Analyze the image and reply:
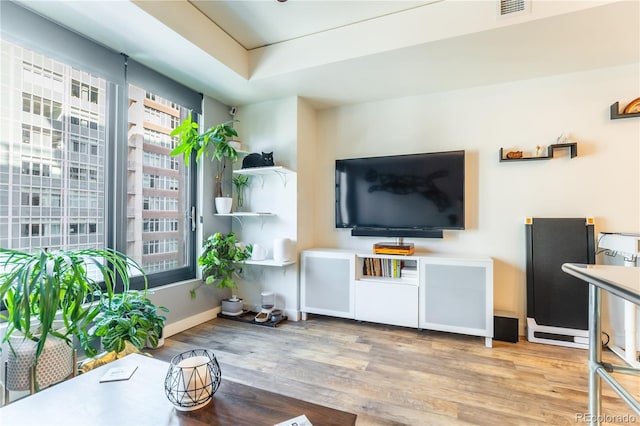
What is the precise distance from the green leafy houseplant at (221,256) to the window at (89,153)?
301 millimetres

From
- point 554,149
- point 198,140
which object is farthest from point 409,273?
point 198,140

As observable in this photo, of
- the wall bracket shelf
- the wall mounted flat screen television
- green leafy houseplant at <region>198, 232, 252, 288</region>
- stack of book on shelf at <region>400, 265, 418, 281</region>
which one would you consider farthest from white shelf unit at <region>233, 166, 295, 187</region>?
stack of book on shelf at <region>400, 265, 418, 281</region>

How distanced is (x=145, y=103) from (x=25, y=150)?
102 cm

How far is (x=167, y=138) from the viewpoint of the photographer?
2836 mm

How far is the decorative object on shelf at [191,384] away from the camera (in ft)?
3.06

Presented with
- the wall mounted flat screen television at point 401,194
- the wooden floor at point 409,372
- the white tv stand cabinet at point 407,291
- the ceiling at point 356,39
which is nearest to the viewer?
the wooden floor at point 409,372

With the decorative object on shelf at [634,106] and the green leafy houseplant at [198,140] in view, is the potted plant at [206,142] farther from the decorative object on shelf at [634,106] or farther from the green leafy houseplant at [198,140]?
the decorative object on shelf at [634,106]

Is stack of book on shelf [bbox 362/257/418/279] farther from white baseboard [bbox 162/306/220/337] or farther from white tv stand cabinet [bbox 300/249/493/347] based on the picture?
white baseboard [bbox 162/306/220/337]

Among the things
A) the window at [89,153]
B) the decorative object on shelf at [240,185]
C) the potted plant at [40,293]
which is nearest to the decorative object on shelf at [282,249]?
the decorative object on shelf at [240,185]

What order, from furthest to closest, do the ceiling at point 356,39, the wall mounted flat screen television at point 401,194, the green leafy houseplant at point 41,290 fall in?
the wall mounted flat screen television at point 401,194 → the ceiling at point 356,39 → the green leafy houseplant at point 41,290

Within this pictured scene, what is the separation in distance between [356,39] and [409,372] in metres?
2.51

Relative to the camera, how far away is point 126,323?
5.98ft

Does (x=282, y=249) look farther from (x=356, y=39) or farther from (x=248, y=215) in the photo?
(x=356, y=39)

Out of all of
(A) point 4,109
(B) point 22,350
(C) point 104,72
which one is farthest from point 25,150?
(B) point 22,350
